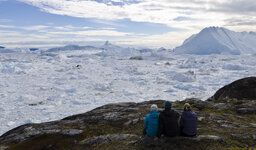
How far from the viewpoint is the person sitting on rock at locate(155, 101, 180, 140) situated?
23.6 ft

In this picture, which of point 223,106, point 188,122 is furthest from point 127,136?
point 223,106

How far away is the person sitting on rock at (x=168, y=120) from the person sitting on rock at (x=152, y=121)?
0.15 meters

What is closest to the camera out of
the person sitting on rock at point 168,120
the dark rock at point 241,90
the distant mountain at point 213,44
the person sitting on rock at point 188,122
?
the person sitting on rock at point 168,120

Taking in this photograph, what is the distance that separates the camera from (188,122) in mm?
7391

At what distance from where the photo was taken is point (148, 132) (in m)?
7.60

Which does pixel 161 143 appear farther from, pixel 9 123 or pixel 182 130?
pixel 9 123

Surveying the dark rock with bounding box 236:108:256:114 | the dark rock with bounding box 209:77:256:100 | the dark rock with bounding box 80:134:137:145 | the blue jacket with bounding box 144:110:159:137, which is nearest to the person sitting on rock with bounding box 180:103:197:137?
the blue jacket with bounding box 144:110:159:137

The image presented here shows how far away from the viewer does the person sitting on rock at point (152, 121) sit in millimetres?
7273

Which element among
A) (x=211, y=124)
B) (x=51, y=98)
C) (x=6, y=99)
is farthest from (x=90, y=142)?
(x=6, y=99)

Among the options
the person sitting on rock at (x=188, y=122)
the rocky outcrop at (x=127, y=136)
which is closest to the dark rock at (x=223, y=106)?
the rocky outcrop at (x=127, y=136)

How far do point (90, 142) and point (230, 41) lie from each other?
711 ft

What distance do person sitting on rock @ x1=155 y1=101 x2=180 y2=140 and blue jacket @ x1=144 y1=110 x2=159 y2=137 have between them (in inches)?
5.7

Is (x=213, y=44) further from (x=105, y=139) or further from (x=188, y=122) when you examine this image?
(x=188, y=122)

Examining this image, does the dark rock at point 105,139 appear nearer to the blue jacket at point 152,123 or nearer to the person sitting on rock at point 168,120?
the blue jacket at point 152,123
